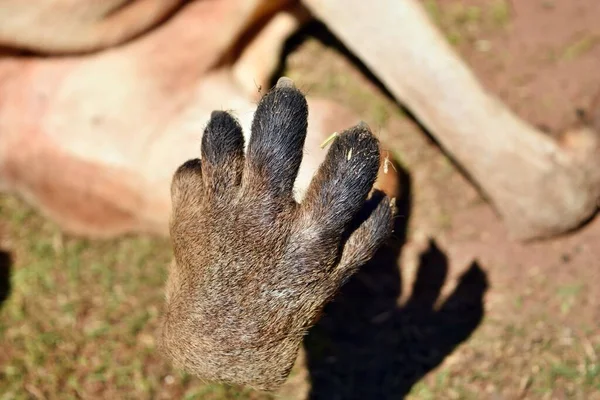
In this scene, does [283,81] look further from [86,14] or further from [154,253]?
[154,253]

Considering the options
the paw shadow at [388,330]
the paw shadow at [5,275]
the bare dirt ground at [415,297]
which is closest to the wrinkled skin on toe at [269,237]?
the paw shadow at [388,330]

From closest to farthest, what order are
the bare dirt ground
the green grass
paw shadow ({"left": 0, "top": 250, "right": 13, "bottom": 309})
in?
the bare dirt ground < the green grass < paw shadow ({"left": 0, "top": 250, "right": 13, "bottom": 309})

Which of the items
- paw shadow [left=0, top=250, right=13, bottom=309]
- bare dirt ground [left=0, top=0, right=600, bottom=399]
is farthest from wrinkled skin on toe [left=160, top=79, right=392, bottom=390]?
paw shadow [left=0, top=250, right=13, bottom=309]

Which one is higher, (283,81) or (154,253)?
(283,81)

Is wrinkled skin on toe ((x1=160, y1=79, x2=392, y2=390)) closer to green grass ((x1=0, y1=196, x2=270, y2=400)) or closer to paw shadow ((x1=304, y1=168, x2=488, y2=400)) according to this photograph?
paw shadow ((x1=304, y1=168, x2=488, y2=400))

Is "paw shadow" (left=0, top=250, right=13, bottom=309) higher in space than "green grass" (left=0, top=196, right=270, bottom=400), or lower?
higher

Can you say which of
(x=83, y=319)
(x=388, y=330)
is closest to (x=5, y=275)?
(x=83, y=319)

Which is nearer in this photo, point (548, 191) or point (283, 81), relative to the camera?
point (283, 81)

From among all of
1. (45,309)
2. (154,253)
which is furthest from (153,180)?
(45,309)
